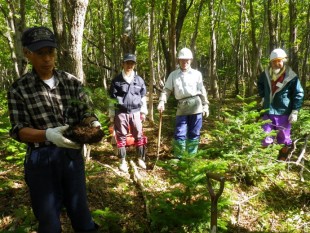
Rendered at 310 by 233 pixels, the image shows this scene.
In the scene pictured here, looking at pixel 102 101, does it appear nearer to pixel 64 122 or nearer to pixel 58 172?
pixel 64 122

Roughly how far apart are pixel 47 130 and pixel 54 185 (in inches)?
22.8

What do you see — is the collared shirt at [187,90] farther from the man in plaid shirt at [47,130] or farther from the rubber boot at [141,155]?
the man in plaid shirt at [47,130]

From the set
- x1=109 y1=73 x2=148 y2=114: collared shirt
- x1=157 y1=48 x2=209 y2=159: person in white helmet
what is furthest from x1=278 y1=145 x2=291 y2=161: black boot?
x1=109 y1=73 x2=148 y2=114: collared shirt

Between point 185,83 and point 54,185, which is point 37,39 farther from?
point 185,83

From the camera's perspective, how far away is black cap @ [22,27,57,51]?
242 cm

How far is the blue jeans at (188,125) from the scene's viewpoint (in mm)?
6273

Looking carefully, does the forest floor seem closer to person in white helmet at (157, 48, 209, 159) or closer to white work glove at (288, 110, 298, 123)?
person in white helmet at (157, 48, 209, 159)

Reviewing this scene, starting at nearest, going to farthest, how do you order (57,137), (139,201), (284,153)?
(57,137) → (139,201) → (284,153)

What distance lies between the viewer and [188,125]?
6469 mm

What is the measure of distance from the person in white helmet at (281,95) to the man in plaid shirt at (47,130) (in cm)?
426

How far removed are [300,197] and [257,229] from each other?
50.3 inches

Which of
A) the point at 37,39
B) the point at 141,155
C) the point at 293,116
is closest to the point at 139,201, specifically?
the point at 141,155

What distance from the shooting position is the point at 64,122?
2.74m

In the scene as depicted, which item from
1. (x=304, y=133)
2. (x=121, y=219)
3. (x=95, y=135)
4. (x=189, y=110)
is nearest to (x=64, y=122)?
(x=95, y=135)
